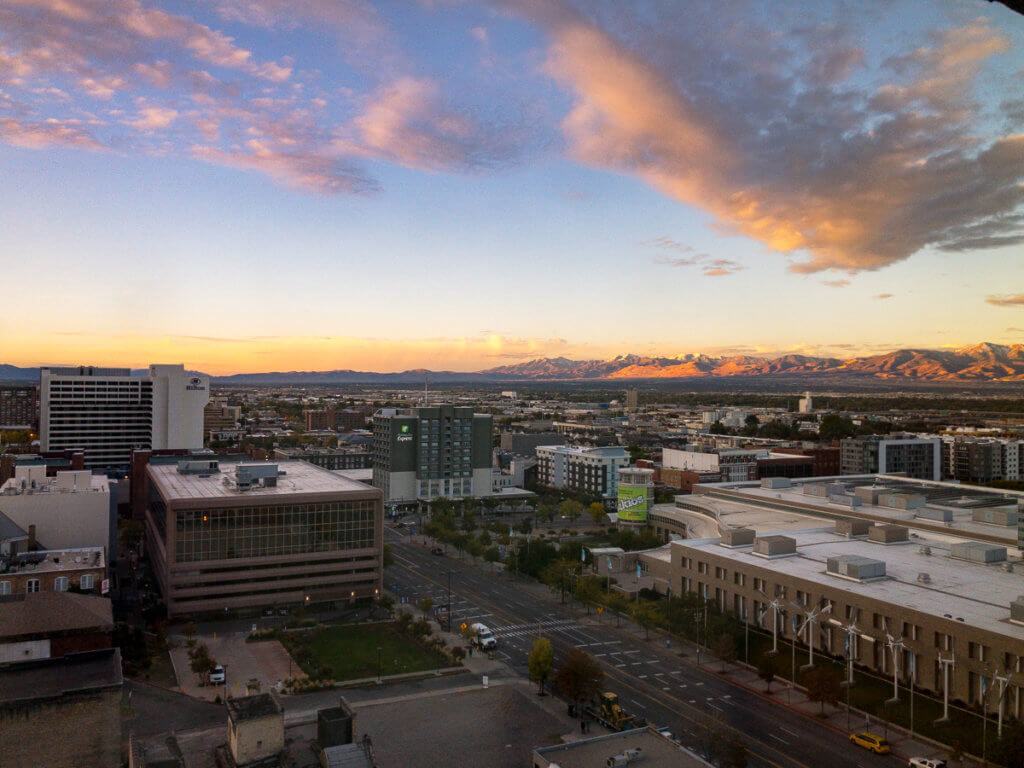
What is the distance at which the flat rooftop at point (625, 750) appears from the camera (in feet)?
60.9

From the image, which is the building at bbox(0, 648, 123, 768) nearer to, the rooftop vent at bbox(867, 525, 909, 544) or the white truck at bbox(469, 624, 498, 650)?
the white truck at bbox(469, 624, 498, 650)

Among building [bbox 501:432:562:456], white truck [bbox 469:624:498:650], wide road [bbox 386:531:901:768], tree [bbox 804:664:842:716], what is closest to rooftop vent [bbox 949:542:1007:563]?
tree [bbox 804:664:842:716]

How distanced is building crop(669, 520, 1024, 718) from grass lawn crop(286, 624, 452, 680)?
45.5 ft

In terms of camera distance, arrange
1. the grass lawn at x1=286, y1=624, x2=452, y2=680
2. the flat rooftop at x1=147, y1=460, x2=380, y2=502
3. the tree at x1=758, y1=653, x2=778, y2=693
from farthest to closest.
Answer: the flat rooftop at x1=147, y1=460, x2=380, y2=502, the grass lawn at x1=286, y1=624, x2=452, y2=680, the tree at x1=758, y1=653, x2=778, y2=693

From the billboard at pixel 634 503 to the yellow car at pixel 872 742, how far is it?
36.9m

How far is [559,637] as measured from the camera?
3506 cm

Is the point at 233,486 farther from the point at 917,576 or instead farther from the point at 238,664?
the point at 917,576

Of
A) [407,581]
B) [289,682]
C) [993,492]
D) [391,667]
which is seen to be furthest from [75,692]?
[993,492]

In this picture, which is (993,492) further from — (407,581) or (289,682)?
(289,682)

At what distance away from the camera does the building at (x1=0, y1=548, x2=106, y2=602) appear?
28.8 meters

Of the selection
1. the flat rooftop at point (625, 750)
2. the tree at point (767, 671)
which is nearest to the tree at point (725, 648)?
the tree at point (767, 671)

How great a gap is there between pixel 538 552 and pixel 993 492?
35134mm

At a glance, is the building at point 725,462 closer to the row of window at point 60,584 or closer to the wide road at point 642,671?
the wide road at point 642,671

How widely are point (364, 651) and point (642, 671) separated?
11.9 meters
